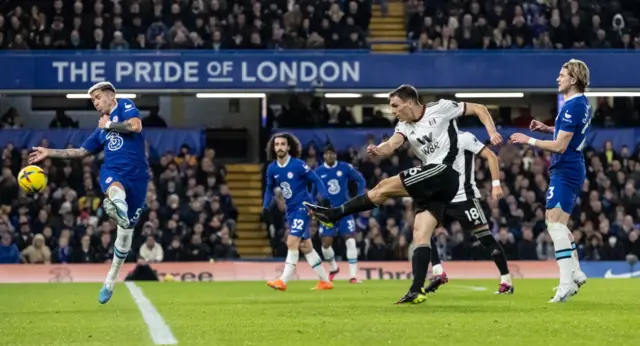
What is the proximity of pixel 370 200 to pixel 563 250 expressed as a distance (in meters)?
2.14

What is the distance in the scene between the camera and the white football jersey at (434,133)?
40.3 ft

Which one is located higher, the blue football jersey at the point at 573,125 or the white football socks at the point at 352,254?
the blue football jersey at the point at 573,125

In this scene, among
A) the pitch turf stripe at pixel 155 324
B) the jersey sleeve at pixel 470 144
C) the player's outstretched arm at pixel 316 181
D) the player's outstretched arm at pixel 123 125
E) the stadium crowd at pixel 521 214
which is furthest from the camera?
the stadium crowd at pixel 521 214

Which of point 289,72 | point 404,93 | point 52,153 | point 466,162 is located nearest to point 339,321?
point 404,93

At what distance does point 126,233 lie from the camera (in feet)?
43.9

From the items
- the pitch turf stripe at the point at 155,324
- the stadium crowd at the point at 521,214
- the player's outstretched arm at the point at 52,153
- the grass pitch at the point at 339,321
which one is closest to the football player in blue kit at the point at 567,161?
the grass pitch at the point at 339,321

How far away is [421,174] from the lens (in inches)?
457

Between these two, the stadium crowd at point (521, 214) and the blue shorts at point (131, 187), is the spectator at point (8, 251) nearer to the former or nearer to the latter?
the stadium crowd at point (521, 214)

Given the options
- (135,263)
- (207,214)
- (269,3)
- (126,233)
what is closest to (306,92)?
(269,3)

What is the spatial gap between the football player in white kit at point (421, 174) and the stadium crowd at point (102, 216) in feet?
44.5

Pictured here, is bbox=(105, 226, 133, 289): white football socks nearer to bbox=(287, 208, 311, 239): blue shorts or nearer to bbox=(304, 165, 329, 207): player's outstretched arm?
bbox=(287, 208, 311, 239): blue shorts

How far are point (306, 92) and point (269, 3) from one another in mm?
2754

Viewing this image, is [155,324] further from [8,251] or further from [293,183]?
[8,251]

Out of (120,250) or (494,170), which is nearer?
(120,250)
